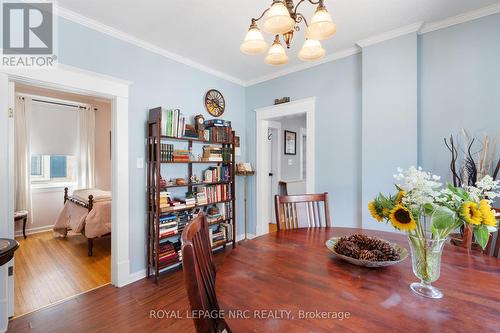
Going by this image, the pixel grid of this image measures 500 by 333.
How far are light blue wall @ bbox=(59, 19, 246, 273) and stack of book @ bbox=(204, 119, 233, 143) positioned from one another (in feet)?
0.76

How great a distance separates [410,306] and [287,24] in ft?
4.45

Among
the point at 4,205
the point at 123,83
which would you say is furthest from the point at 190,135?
the point at 4,205

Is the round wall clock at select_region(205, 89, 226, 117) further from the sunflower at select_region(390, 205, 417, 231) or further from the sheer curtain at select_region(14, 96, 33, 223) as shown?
the sheer curtain at select_region(14, 96, 33, 223)

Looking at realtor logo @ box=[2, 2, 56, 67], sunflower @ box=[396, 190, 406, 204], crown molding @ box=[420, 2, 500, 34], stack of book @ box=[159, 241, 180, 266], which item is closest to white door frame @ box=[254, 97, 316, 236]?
crown molding @ box=[420, 2, 500, 34]

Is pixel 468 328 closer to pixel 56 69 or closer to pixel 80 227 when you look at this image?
pixel 56 69

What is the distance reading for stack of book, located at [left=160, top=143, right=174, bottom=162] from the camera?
2.52 metres

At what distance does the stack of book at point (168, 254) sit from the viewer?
2.51 m

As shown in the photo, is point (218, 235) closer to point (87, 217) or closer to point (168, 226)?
point (168, 226)

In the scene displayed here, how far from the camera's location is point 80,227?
3.25 metres

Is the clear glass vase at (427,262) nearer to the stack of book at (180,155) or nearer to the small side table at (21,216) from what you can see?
the stack of book at (180,155)

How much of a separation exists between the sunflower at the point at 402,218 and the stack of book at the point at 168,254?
237 centimetres

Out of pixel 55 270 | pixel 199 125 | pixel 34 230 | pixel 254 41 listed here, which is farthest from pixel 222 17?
pixel 34 230

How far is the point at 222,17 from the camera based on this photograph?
216cm

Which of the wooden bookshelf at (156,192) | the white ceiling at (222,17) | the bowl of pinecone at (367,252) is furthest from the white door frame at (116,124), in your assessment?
the bowl of pinecone at (367,252)
